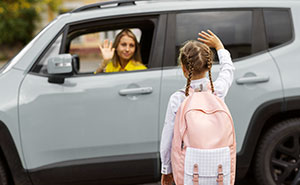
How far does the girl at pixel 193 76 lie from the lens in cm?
202

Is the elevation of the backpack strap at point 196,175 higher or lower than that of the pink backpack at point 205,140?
lower

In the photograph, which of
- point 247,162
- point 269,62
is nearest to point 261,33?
point 269,62

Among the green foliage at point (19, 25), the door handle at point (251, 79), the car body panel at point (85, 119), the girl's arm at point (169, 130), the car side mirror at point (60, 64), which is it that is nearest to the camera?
the girl's arm at point (169, 130)

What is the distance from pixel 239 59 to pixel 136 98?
37.0 inches

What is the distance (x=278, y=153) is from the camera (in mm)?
3439

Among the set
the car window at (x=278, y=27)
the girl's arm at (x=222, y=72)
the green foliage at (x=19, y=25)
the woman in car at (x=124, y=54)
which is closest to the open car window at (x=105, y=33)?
the woman in car at (x=124, y=54)

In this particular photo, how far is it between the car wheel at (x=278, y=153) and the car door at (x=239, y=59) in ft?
0.75

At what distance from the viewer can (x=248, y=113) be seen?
3234mm

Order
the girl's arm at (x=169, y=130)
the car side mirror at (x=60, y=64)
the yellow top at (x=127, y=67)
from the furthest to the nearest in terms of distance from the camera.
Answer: the yellow top at (x=127, y=67) → the car side mirror at (x=60, y=64) → the girl's arm at (x=169, y=130)

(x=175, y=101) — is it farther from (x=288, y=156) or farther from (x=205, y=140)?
(x=288, y=156)

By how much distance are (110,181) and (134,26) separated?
144 centimetres

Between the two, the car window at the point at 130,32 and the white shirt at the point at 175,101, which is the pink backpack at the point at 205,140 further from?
the car window at the point at 130,32

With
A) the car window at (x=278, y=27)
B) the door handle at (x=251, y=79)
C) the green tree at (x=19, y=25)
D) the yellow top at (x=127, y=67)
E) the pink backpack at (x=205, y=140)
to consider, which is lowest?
the pink backpack at (x=205, y=140)

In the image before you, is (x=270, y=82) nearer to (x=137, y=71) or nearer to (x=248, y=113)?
(x=248, y=113)
